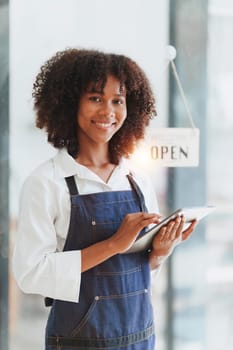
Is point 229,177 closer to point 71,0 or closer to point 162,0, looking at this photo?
point 162,0

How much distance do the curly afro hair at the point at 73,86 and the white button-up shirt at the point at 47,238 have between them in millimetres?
105

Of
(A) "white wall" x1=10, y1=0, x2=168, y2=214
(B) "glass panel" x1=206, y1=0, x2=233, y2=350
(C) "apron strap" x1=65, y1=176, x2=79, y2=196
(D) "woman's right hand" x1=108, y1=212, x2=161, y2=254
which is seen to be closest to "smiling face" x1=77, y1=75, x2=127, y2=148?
(C) "apron strap" x1=65, y1=176, x2=79, y2=196

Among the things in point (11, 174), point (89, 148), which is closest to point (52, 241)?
point (89, 148)

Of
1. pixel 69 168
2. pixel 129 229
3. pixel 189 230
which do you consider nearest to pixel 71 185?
pixel 69 168

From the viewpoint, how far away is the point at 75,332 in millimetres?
1181

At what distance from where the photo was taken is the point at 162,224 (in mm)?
1168

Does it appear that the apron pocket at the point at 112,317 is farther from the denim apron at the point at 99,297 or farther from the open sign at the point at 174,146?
the open sign at the point at 174,146

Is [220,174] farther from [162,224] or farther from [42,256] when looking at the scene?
[42,256]

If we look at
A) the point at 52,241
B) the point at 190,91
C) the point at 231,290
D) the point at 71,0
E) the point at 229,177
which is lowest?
the point at 231,290

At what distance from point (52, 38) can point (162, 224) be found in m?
0.73

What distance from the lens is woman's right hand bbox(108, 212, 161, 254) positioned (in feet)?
3.73

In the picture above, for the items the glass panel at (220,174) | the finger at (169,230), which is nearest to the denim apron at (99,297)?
the finger at (169,230)

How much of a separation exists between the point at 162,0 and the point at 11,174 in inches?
29.9

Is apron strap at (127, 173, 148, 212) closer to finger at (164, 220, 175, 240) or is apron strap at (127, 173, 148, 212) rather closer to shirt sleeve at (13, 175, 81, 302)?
finger at (164, 220, 175, 240)
